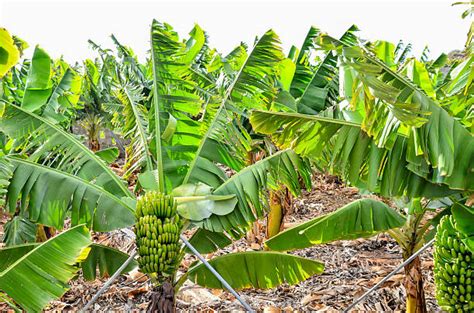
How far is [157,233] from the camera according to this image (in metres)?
3.14

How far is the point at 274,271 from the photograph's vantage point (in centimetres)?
348

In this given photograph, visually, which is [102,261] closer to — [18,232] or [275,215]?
[18,232]

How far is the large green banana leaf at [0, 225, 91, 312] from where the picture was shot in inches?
92.3

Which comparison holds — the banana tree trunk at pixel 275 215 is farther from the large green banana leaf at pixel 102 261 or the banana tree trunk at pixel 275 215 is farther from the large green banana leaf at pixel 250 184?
the large green banana leaf at pixel 102 261

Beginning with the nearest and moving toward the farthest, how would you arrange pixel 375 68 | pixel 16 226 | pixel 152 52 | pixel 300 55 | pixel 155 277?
pixel 375 68
pixel 155 277
pixel 152 52
pixel 16 226
pixel 300 55

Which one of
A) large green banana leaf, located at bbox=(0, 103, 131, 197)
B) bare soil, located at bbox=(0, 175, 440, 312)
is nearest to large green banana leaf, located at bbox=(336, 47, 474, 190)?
large green banana leaf, located at bbox=(0, 103, 131, 197)

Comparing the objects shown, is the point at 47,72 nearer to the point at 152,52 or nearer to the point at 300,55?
the point at 152,52

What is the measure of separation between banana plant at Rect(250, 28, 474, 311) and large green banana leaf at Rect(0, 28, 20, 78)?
1.57 m

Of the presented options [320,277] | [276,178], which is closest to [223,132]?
[276,178]

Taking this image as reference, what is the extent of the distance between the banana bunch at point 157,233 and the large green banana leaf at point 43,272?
45cm

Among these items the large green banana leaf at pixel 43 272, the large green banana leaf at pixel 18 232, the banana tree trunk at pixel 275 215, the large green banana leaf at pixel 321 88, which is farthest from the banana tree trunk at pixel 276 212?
the large green banana leaf at pixel 43 272

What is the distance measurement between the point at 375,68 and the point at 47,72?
3.33 metres

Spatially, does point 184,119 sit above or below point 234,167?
above

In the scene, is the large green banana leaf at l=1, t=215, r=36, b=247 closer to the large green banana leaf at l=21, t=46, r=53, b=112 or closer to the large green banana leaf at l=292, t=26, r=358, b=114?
the large green banana leaf at l=21, t=46, r=53, b=112
